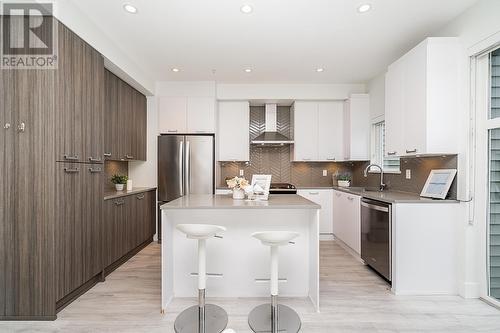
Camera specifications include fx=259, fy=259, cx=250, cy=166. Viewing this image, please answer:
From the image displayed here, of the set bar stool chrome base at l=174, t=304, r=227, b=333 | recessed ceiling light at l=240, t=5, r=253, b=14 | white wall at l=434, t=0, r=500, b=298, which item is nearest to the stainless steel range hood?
recessed ceiling light at l=240, t=5, r=253, b=14

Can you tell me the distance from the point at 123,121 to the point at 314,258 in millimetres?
3146

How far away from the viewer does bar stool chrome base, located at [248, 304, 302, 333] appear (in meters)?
2.02

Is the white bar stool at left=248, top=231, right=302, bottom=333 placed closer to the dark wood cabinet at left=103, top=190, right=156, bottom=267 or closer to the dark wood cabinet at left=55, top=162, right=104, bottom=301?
the dark wood cabinet at left=55, top=162, right=104, bottom=301

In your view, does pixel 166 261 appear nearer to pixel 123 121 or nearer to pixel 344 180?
pixel 123 121

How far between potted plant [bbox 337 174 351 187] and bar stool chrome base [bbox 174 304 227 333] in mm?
3137

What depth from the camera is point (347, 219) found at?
3.95 metres

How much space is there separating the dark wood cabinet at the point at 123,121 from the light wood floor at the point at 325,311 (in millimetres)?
1696

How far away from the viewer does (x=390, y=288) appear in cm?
272

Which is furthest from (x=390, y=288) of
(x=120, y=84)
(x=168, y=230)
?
(x=120, y=84)

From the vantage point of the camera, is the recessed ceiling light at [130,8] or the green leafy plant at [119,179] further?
the green leafy plant at [119,179]

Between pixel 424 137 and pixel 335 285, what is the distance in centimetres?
181

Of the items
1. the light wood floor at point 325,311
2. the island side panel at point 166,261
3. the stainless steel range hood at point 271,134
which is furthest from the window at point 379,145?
the island side panel at point 166,261

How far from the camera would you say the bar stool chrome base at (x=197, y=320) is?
2.02m

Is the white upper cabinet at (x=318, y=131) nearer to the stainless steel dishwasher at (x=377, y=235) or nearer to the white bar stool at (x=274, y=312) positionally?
the stainless steel dishwasher at (x=377, y=235)
